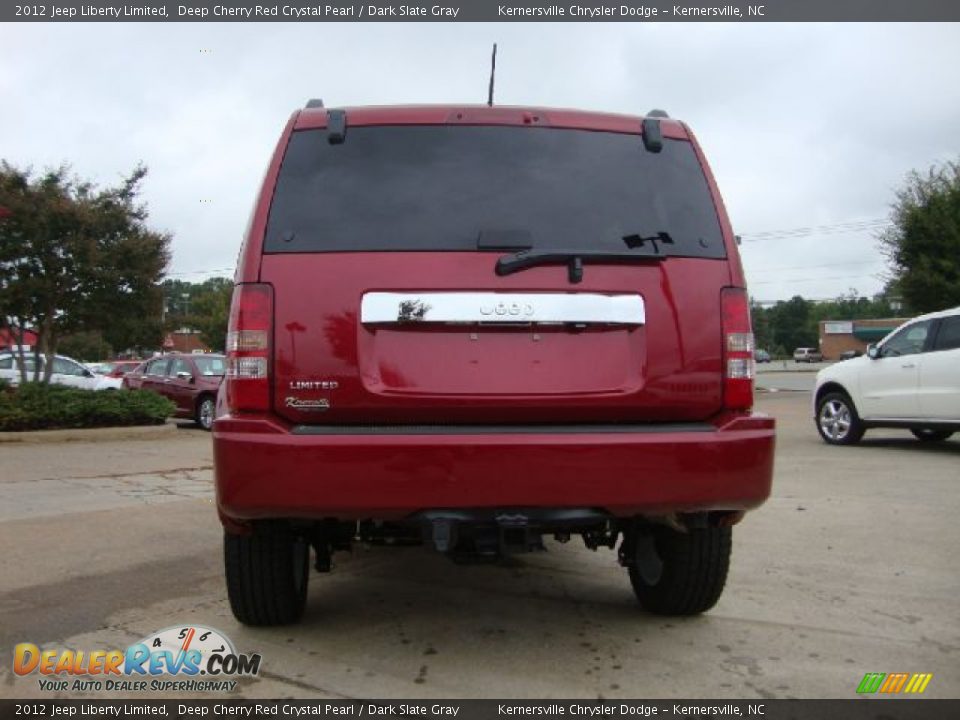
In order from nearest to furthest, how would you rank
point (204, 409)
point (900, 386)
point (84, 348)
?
point (900, 386)
point (204, 409)
point (84, 348)

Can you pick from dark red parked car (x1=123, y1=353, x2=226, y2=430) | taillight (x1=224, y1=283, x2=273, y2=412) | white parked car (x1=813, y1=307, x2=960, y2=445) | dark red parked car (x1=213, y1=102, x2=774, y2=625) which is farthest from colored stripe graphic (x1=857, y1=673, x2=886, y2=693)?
dark red parked car (x1=123, y1=353, x2=226, y2=430)

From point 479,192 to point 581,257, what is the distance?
45cm

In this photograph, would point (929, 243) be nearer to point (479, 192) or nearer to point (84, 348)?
point (479, 192)

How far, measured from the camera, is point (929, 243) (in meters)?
23.8

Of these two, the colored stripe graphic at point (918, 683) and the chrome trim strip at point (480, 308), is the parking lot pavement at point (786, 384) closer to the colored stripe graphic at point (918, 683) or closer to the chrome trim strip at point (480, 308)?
the colored stripe graphic at point (918, 683)

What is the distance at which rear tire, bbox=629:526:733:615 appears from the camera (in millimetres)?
3531

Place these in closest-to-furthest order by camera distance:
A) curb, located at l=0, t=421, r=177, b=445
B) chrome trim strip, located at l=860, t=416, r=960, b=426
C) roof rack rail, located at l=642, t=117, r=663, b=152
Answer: roof rack rail, located at l=642, t=117, r=663, b=152
chrome trim strip, located at l=860, t=416, r=960, b=426
curb, located at l=0, t=421, r=177, b=445

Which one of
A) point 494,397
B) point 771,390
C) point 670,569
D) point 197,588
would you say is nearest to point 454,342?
point 494,397

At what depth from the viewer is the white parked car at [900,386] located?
31.2ft

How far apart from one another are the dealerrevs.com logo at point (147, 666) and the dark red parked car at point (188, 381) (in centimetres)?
1214

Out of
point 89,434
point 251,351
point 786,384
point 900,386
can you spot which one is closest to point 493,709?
point 251,351

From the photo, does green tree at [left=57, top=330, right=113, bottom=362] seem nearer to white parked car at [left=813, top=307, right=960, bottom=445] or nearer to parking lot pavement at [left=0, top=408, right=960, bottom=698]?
parking lot pavement at [left=0, top=408, right=960, bottom=698]

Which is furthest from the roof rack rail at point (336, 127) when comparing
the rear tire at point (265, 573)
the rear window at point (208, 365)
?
the rear window at point (208, 365)

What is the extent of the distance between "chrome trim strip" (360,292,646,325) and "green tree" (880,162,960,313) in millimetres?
23800
